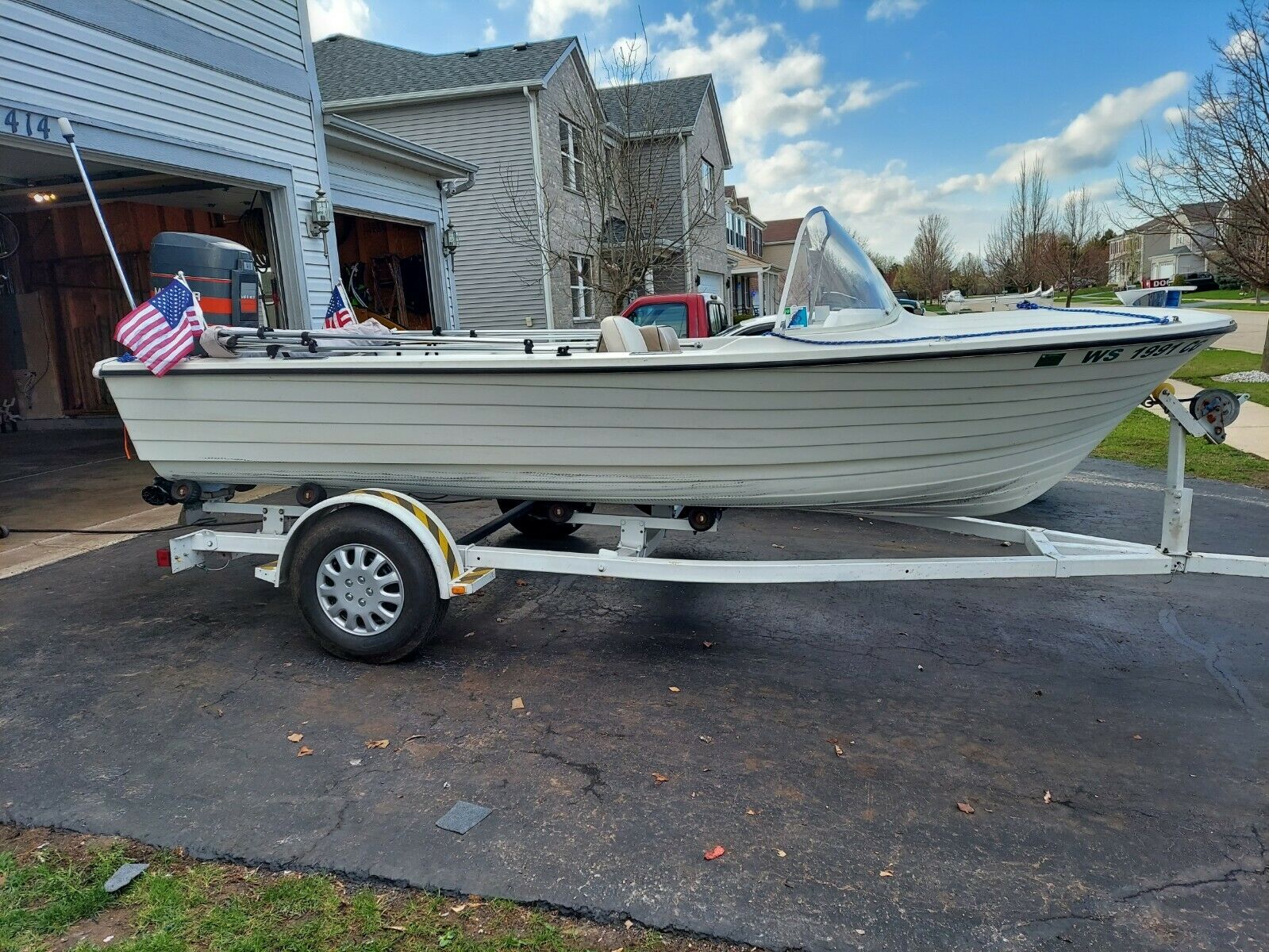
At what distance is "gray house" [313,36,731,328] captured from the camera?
58.7ft

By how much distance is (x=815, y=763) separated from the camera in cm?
317

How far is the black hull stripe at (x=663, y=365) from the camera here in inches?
129

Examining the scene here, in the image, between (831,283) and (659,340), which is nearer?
(831,283)

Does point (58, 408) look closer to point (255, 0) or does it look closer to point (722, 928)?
point (255, 0)

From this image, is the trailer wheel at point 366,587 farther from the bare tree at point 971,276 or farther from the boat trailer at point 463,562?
the bare tree at point 971,276

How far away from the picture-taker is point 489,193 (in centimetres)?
1836

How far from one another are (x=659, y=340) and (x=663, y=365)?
1.12m

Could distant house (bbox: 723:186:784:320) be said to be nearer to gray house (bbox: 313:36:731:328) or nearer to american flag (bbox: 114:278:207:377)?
gray house (bbox: 313:36:731:328)

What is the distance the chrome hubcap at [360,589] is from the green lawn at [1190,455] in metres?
6.38

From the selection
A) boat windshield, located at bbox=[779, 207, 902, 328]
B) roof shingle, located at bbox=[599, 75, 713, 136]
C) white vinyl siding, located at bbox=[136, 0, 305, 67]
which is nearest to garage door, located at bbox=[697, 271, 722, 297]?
roof shingle, located at bbox=[599, 75, 713, 136]

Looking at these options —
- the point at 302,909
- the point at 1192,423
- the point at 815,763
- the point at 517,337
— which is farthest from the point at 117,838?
the point at 1192,423

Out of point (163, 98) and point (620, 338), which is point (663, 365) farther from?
point (163, 98)

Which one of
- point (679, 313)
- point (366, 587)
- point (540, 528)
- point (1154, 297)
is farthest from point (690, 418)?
point (679, 313)

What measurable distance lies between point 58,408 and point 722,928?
14.8 m
